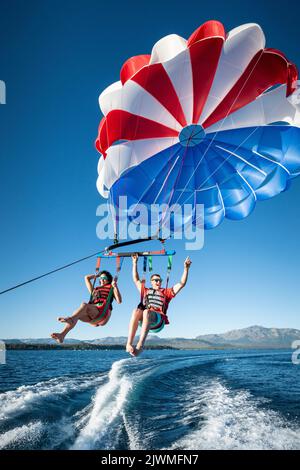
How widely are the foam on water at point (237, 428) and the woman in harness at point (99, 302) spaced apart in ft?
10.1

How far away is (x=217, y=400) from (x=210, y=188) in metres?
7.23

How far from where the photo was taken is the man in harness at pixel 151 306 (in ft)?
16.6

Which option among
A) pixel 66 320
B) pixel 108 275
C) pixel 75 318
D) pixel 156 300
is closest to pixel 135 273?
pixel 108 275

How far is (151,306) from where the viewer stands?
551cm

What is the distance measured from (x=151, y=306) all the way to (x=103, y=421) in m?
3.76

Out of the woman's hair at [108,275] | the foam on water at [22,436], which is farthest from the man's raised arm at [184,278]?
the foam on water at [22,436]

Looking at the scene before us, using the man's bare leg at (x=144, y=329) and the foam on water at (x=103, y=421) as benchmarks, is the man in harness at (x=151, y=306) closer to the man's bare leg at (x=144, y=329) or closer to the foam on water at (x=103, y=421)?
the man's bare leg at (x=144, y=329)

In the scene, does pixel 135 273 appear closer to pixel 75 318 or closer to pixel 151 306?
pixel 151 306

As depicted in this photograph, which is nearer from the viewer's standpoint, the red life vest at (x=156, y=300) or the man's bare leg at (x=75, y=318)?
the man's bare leg at (x=75, y=318)

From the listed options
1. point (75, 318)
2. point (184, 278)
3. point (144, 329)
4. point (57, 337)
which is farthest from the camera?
point (184, 278)

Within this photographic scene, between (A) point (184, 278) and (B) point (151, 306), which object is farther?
(A) point (184, 278)

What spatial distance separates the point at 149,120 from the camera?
7.20m

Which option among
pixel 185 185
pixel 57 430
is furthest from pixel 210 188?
pixel 57 430
